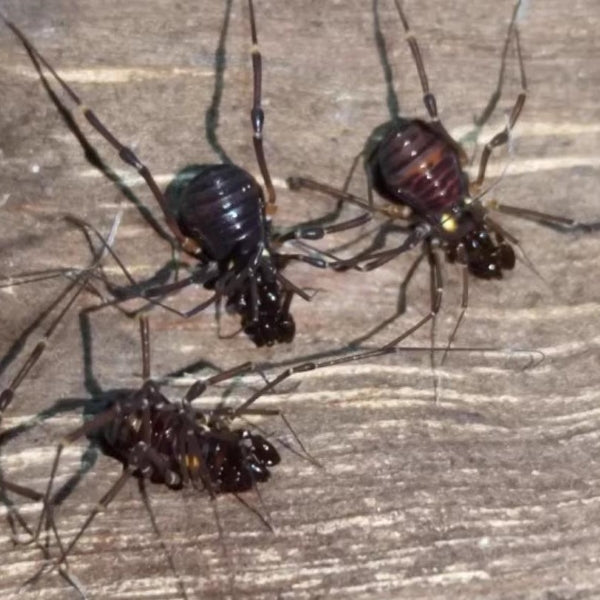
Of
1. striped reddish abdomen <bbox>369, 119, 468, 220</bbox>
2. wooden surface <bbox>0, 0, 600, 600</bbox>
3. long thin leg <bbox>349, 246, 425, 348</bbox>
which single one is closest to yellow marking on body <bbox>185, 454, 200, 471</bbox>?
wooden surface <bbox>0, 0, 600, 600</bbox>

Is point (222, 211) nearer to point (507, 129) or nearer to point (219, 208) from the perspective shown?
point (219, 208)

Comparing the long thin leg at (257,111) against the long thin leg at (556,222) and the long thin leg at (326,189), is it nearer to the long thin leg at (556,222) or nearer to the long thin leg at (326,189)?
the long thin leg at (326,189)

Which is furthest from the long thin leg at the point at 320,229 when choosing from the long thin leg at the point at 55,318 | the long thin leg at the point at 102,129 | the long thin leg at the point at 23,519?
the long thin leg at the point at 23,519

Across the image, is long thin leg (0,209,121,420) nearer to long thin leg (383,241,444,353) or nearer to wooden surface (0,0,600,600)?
wooden surface (0,0,600,600)

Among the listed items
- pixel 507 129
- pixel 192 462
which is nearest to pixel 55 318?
pixel 192 462

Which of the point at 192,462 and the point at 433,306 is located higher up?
the point at 433,306

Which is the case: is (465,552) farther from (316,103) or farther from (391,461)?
(316,103)
